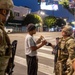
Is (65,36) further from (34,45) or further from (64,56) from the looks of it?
(34,45)

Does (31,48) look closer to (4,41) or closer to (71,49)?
(71,49)

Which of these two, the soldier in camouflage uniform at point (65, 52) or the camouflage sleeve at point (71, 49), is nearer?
the camouflage sleeve at point (71, 49)

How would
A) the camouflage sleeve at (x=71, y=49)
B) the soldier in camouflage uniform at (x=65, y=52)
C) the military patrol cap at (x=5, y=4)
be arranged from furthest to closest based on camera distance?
the soldier in camouflage uniform at (x=65, y=52) < the camouflage sleeve at (x=71, y=49) < the military patrol cap at (x=5, y=4)

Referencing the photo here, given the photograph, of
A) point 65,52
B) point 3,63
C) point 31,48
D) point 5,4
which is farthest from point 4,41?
point 31,48

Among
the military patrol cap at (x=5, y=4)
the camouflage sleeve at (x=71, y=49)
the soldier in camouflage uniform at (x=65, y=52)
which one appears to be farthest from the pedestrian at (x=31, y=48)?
the military patrol cap at (x=5, y=4)

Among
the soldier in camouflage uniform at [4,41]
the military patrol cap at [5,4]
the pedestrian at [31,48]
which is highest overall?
the military patrol cap at [5,4]

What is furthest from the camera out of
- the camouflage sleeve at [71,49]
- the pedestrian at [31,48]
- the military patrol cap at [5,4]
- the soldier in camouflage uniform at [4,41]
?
the pedestrian at [31,48]

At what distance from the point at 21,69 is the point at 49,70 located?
0.97 meters

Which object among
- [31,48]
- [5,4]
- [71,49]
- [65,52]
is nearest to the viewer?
[5,4]

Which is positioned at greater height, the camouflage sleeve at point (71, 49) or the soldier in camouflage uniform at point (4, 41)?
the soldier in camouflage uniform at point (4, 41)

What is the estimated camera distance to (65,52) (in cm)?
599

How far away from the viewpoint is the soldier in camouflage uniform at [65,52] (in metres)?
5.66

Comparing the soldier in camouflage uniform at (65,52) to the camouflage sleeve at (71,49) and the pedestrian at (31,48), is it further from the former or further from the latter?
the pedestrian at (31,48)

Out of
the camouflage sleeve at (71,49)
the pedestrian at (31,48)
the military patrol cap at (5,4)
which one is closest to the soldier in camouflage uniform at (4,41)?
the military patrol cap at (5,4)
